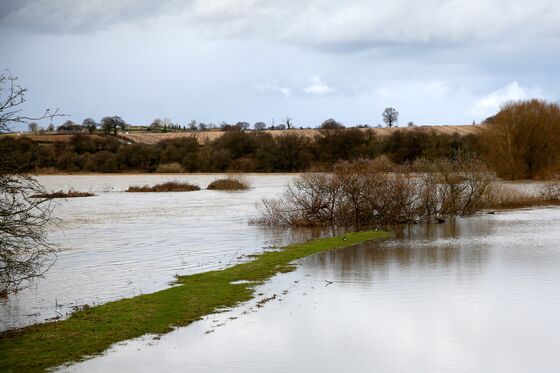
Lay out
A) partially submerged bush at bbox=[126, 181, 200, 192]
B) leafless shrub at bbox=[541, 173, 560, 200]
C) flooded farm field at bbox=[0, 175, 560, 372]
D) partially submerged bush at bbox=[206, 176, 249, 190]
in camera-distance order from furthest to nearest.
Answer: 1. partially submerged bush at bbox=[206, 176, 249, 190]
2. partially submerged bush at bbox=[126, 181, 200, 192]
3. leafless shrub at bbox=[541, 173, 560, 200]
4. flooded farm field at bbox=[0, 175, 560, 372]

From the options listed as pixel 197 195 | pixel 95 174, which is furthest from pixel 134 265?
pixel 95 174

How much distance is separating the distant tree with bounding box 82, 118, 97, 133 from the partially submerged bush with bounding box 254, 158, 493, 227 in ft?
388

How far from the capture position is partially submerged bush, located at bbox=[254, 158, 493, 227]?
1385 inches

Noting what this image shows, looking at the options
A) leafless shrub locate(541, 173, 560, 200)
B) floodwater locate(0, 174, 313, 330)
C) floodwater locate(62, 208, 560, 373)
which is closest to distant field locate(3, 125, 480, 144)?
floodwater locate(0, 174, 313, 330)

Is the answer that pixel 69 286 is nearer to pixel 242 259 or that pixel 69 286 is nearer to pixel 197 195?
pixel 242 259

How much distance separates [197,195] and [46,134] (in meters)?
75.0

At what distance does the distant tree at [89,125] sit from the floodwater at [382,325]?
134m

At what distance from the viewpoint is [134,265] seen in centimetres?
2392

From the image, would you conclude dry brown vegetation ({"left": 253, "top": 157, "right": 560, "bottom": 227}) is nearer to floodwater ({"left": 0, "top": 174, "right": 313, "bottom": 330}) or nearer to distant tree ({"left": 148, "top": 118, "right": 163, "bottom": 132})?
floodwater ({"left": 0, "top": 174, "right": 313, "bottom": 330})

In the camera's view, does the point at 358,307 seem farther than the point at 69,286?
No

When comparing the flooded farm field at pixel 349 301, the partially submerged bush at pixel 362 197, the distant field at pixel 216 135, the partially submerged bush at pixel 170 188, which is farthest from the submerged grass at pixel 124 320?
the distant field at pixel 216 135

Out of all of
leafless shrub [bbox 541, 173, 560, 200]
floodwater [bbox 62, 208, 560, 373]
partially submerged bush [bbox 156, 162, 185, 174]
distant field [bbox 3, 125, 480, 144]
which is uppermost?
distant field [bbox 3, 125, 480, 144]

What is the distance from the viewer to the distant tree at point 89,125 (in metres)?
148

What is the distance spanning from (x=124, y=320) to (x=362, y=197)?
22.9 metres
